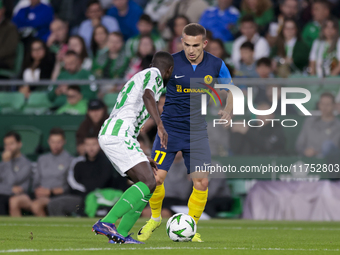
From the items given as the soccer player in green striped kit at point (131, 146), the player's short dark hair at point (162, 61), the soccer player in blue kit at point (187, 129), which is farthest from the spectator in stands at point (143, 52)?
the soccer player in green striped kit at point (131, 146)

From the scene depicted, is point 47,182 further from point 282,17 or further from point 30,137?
point 282,17

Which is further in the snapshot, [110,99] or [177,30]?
[177,30]

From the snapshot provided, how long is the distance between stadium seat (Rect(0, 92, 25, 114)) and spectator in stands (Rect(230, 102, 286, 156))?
168 inches

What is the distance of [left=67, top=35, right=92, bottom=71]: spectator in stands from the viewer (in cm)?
1202

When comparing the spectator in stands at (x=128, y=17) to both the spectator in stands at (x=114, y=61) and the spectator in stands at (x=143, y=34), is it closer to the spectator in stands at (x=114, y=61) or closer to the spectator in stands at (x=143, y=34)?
the spectator in stands at (x=143, y=34)

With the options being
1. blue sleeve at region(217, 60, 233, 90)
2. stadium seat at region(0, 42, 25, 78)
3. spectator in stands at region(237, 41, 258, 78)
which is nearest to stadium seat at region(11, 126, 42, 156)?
stadium seat at region(0, 42, 25, 78)

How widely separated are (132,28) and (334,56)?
466 centimetres

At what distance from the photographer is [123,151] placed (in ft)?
17.5

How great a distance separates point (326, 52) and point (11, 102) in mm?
6181

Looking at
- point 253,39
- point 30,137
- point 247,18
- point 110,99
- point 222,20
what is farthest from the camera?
point 222,20

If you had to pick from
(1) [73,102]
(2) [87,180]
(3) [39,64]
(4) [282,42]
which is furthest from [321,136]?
(3) [39,64]

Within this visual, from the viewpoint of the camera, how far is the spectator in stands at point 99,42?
12180mm

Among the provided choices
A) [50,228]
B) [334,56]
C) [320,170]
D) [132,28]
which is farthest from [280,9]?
[50,228]

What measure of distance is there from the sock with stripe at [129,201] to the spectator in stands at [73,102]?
579 cm
